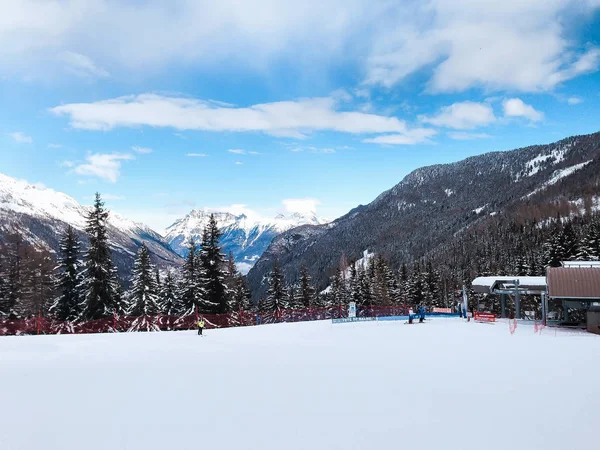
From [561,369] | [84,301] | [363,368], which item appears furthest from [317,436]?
[84,301]

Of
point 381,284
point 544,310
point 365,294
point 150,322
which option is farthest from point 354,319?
point 381,284

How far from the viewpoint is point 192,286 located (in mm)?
38250

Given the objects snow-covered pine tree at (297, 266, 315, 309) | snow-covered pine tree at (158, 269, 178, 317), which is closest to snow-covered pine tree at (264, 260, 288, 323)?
snow-covered pine tree at (297, 266, 315, 309)

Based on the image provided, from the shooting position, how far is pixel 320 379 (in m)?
12.3

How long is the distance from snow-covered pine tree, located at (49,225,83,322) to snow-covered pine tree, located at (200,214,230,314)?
10.7 metres

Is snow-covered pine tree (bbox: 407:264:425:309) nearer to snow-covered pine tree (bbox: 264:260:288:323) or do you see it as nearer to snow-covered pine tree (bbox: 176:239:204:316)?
snow-covered pine tree (bbox: 264:260:288:323)

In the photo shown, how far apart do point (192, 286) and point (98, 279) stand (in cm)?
801

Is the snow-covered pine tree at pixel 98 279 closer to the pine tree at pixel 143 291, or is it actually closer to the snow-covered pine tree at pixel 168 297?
the pine tree at pixel 143 291

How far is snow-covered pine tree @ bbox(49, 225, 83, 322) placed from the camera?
3603 centimetres

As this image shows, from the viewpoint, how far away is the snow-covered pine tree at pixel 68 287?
36.0 meters

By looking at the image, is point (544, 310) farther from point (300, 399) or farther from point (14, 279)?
point (14, 279)

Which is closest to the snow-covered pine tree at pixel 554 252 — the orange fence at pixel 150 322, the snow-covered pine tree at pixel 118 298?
the orange fence at pixel 150 322

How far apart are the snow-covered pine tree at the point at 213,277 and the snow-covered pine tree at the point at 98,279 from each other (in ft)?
26.0

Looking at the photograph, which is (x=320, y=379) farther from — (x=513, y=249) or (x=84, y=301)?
→ (x=513, y=249)
